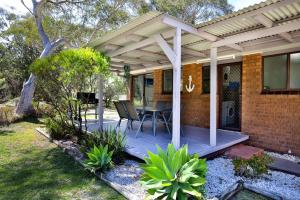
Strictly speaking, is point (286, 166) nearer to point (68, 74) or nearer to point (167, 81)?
point (68, 74)

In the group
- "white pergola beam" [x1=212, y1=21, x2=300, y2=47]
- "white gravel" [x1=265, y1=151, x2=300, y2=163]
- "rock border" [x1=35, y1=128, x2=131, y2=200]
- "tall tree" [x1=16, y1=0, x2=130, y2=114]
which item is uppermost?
"tall tree" [x1=16, y1=0, x2=130, y2=114]

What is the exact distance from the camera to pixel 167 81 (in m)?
9.84

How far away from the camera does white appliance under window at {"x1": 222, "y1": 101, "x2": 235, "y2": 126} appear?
Result: 7578 millimetres

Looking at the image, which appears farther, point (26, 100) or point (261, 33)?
point (26, 100)

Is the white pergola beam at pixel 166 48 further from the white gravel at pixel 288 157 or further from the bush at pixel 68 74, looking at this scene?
the white gravel at pixel 288 157

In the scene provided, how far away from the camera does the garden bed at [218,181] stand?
11.6ft

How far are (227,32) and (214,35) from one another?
11.3 inches

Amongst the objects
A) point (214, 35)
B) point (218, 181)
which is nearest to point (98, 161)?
point (218, 181)

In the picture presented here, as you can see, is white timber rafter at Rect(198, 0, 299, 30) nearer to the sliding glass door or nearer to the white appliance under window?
the white appliance under window

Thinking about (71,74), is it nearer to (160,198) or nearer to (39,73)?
(39,73)

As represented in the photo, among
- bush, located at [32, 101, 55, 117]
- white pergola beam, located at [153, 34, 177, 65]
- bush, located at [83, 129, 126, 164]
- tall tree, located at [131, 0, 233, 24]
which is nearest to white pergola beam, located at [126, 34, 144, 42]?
white pergola beam, located at [153, 34, 177, 65]

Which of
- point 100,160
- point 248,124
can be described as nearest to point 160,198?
point 100,160

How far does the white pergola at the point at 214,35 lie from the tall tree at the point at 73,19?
6.40 m

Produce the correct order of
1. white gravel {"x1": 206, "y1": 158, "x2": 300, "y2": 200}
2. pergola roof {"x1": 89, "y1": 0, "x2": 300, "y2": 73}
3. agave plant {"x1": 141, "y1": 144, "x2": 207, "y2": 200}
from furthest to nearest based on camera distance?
pergola roof {"x1": 89, "y1": 0, "x2": 300, "y2": 73} → white gravel {"x1": 206, "y1": 158, "x2": 300, "y2": 200} → agave plant {"x1": 141, "y1": 144, "x2": 207, "y2": 200}
